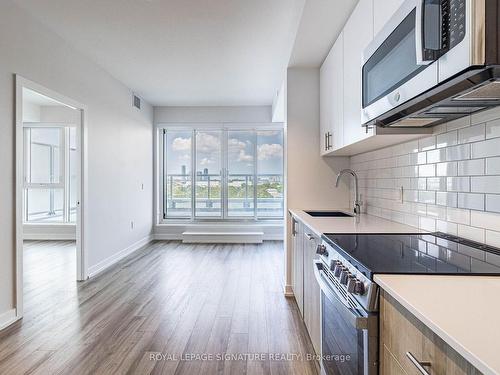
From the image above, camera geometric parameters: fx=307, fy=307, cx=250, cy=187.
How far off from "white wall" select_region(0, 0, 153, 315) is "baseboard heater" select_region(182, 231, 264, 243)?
2.84 feet

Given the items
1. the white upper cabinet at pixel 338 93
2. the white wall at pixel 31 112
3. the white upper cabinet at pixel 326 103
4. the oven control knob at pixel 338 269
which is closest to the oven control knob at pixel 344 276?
the oven control knob at pixel 338 269

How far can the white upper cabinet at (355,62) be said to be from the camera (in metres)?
1.88

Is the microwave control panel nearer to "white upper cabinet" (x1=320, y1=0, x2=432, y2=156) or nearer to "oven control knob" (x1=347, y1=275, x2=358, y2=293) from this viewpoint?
"white upper cabinet" (x1=320, y1=0, x2=432, y2=156)

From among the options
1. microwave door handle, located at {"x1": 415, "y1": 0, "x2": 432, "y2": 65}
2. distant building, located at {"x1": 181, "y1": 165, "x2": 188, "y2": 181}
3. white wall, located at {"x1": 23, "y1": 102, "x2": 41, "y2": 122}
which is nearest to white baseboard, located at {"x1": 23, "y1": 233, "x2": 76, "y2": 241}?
white wall, located at {"x1": 23, "y1": 102, "x2": 41, "y2": 122}

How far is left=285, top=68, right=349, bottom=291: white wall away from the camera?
10.4ft

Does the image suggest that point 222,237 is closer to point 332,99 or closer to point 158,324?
point 158,324

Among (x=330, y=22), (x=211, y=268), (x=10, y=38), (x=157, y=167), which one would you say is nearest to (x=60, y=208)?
(x=157, y=167)

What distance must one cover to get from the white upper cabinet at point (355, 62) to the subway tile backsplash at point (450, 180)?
0.37 m

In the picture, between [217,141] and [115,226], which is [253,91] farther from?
[115,226]

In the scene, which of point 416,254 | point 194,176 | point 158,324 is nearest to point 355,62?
point 416,254

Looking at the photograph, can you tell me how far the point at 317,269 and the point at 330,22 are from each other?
71.4 inches

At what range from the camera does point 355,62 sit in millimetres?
2070

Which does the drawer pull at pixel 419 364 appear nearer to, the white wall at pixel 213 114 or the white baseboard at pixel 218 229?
the white baseboard at pixel 218 229

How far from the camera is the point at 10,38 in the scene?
2.59 metres
